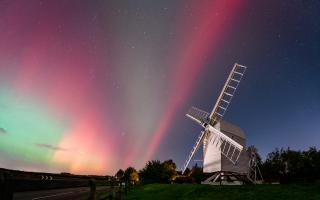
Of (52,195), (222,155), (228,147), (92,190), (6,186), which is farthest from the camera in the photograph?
(228,147)

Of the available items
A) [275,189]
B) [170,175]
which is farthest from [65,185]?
[170,175]

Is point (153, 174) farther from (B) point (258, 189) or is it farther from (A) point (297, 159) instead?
(B) point (258, 189)

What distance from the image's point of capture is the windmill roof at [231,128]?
206 ft

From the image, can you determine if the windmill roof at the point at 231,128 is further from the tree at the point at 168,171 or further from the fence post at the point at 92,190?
the fence post at the point at 92,190

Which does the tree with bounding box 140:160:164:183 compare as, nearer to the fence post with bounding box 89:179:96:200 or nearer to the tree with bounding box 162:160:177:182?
the tree with bounding box 162:160:177:182

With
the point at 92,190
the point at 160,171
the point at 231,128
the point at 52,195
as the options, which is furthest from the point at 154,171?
the point at 92,190

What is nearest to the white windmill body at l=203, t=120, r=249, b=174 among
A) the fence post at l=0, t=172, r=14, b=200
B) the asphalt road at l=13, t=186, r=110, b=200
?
the asphalt road at l=13, t=186, r=110, b=200

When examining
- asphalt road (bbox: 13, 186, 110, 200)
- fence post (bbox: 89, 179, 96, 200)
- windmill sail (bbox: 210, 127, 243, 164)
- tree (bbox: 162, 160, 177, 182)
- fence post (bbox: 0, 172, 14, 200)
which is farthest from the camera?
tree (bbox: 162, 160, 177, 182)

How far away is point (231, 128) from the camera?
6384 cm

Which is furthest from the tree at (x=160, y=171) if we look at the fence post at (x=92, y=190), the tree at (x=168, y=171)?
the fence post at (x=92, y=190)

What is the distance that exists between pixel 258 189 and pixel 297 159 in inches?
2945

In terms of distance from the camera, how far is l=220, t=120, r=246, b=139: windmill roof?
62.8 meters

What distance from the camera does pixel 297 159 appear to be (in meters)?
93.8

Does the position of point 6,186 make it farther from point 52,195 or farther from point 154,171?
point 154,171
